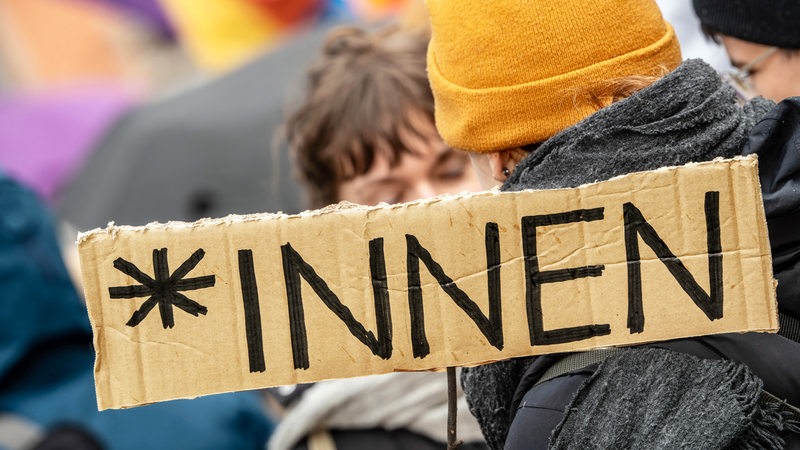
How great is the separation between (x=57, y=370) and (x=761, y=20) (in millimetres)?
1783

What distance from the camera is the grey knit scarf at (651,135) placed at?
1298 mm

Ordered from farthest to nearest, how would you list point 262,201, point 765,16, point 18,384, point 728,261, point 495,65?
point 262,201
point 18,384
point 765,16
point 495,65
point 728,261

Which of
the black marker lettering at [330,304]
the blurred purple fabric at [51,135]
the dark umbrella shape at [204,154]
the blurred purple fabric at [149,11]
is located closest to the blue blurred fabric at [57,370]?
the black marker lettering at [330,304]

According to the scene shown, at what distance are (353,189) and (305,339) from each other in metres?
1.32

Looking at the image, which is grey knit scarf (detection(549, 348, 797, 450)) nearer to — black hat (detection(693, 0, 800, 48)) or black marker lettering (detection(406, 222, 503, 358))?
black marker lettering (detection(406, 222, 503, 358))

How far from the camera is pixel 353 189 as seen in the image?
8.54 feet

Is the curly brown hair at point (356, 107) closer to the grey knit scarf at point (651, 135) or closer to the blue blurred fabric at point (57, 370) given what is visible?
the blue blurred fabric at point (57, 370)

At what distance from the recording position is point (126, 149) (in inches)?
205

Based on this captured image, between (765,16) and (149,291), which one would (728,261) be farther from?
(765,16)

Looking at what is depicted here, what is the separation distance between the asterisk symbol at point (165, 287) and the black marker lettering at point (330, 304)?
10cm

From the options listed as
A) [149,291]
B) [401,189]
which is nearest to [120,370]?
[149,291]

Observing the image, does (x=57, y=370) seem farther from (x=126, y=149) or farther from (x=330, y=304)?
(x=126, y=149)

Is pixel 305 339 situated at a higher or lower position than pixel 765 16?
lower

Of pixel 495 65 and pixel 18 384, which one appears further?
pixel 18 384
